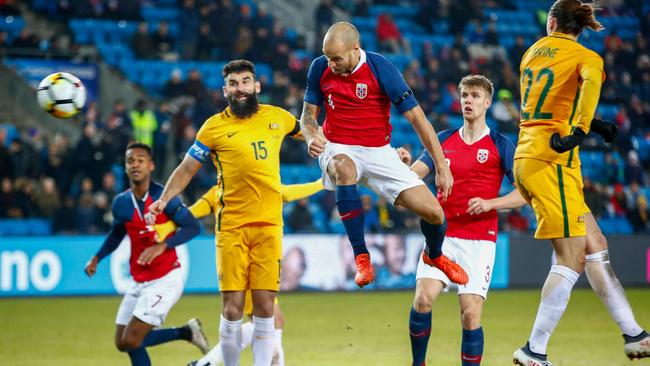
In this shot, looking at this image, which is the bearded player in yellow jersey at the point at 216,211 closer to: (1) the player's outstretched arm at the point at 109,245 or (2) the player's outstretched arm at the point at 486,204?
(1) the player's outstretched arm at the point at 109,245

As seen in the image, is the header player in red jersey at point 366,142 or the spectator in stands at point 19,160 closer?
the header player in red jersey at point 366,142

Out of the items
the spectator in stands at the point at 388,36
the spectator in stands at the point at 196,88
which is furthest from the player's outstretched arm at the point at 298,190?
the spectator in stands at the point at 388,36

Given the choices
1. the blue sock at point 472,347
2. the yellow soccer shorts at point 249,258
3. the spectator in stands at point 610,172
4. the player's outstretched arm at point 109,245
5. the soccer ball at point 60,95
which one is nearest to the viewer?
the blue sock at point 472,347

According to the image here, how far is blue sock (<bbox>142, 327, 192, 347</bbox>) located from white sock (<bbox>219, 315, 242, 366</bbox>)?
1395 mm

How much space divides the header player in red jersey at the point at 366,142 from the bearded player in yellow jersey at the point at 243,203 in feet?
2.15

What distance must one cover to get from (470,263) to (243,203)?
1.82m

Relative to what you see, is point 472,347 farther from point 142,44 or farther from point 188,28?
point 188,28

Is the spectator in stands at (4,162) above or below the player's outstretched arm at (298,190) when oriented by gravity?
below

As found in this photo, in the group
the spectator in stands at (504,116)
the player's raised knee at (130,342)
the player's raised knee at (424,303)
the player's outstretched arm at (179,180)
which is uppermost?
the player's outstretched arm at (179,180)

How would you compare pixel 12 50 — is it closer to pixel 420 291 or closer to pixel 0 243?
pixel 0 243

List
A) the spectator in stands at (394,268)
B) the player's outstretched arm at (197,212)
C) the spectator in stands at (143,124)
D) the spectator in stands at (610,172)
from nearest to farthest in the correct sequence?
the player's outstretched arm at (197,212) → the spectator in stands at (394,268) → the spectator in stands at (143,124) → the spectator in stands at (610,172)

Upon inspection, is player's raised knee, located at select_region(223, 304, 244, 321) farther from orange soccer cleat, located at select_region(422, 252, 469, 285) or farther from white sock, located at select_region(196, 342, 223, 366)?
orange soccer cleat, located at select_region(422, 252, 469, 285)

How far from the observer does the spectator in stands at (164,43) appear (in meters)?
21.6

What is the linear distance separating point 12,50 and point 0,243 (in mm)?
5617
